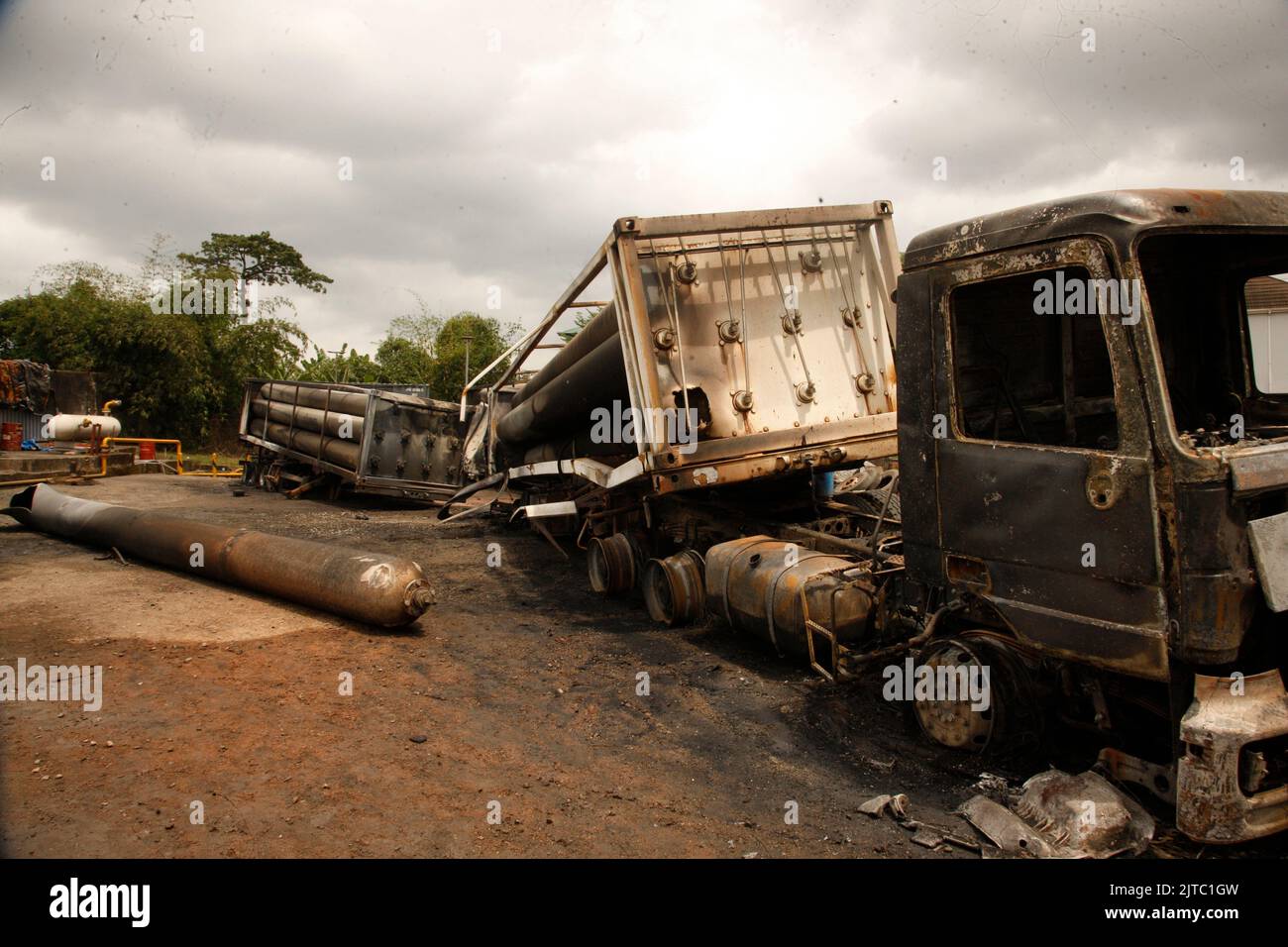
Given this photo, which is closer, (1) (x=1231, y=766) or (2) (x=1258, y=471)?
(1) (x=1231, y=766)

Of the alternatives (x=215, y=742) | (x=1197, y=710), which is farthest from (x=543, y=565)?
(x=1197, y=710)

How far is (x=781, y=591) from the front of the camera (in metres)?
4.98

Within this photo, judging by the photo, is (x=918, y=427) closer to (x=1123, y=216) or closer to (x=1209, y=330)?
(x=1123, y=216)

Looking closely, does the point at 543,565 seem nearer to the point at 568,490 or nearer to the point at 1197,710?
the point at 568,490

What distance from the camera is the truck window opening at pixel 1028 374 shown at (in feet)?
12.9

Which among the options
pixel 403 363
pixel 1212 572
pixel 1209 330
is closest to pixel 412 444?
pixel 1209 330

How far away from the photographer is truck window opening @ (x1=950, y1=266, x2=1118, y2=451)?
3.92 meters

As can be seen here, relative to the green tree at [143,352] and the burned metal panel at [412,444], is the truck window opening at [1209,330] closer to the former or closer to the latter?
the burned metal panel at [412,444]

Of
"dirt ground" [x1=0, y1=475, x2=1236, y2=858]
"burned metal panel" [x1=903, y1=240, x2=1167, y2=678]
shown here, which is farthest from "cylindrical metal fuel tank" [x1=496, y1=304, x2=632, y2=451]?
"burned metal panel" [x1=903, y1=240, x2=1167, y2=678]

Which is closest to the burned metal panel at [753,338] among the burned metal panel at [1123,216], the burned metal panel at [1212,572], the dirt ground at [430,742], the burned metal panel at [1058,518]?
the dirt ground at [430,742]

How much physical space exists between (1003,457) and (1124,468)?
54cm
